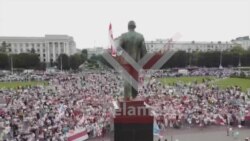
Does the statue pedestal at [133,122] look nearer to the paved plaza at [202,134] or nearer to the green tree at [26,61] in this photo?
the paved plaza at [202,134]

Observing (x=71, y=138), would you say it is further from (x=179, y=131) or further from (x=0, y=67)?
(x=0, y=67)

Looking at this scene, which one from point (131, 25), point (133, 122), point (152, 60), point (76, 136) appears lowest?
point (76, 136)

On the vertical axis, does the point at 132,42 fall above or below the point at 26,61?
above

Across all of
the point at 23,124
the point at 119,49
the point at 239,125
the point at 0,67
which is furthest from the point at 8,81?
the point at 119,49

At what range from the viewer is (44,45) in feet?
461

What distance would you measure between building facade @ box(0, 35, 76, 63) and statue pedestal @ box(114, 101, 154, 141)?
134m

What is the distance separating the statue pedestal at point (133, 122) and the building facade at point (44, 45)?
133862 mm

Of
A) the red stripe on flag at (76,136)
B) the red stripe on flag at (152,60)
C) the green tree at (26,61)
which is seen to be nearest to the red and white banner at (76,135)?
the red stripe on flag at (76,136)

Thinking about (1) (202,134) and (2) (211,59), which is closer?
(1) (202,134)

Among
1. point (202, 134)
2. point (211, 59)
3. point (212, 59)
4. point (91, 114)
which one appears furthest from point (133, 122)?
point (212, 59)

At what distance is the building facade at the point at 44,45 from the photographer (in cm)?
13862

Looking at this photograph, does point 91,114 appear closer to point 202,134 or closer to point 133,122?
point 202,134

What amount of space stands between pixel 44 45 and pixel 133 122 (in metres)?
138

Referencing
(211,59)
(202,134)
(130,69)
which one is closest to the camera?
(130,69)
